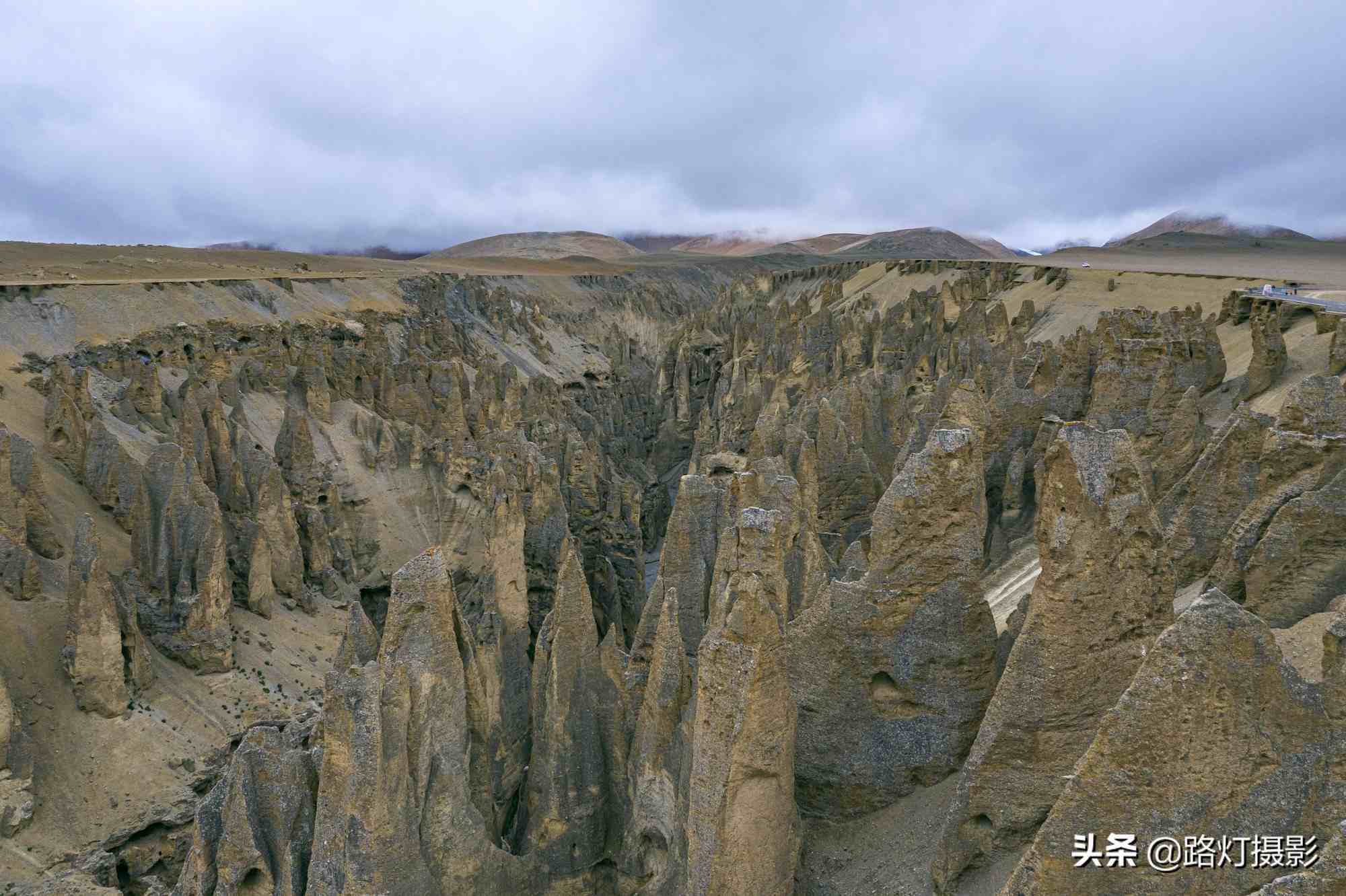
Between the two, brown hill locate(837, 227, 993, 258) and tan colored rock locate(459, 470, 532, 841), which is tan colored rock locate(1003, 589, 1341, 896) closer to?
tan colored rock locate(459, 470, 532, 841)

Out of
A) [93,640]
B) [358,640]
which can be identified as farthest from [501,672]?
[93,640]

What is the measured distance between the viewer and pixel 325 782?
8.76 meters

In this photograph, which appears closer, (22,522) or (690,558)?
Answer: (690,558)

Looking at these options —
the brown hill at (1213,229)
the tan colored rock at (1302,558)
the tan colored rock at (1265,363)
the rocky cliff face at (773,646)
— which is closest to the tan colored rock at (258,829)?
the rocky cliff face at (773,646)

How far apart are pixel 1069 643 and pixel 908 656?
217cm

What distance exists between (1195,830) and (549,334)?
83.6m

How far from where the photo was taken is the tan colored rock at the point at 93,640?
1983 cm

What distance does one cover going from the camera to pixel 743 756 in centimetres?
786

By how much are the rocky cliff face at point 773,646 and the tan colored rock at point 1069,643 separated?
0.10 feet

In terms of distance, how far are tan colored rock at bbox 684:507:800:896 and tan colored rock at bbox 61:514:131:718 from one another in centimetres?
1816

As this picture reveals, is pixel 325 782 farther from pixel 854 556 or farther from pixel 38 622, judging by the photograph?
pixel 38 622

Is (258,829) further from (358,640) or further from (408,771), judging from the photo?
(358,640)

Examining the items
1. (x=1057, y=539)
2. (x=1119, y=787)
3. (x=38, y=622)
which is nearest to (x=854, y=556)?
(x=1057, y=539)

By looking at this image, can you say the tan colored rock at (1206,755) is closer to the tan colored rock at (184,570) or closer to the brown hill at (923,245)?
the tan colored rock at (184,570)
